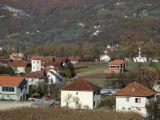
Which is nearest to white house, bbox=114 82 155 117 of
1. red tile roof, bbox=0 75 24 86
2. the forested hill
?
red tile roof, bbox=0 75 24 86

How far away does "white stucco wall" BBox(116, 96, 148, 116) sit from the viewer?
934 inches

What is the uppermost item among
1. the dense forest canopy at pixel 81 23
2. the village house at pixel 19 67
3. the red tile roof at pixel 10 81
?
the dense forest canopy at pixel 81 23

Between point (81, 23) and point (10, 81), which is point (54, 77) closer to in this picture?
point (10, 81)

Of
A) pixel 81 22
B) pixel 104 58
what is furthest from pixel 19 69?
pixel 81 22

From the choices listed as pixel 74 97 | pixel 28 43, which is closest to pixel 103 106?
pixel 74 97

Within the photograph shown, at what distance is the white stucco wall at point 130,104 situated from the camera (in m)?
23.7

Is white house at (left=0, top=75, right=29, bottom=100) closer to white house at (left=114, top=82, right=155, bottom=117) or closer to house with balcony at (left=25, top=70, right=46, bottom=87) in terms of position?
house with balcony at (left=25, top=70, right=46, bottom=87)

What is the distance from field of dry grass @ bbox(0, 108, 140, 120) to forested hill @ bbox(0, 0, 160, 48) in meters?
48.7

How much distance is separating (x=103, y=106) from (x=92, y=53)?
34.5 metres

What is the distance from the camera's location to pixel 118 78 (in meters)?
33.3

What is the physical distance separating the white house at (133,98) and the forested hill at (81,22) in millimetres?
46033

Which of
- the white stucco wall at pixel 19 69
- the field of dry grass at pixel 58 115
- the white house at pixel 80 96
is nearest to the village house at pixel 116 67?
the white stucco wall at pixel 19 69

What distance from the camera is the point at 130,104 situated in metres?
24.2

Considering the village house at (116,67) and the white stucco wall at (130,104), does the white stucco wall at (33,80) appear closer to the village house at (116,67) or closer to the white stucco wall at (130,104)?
the village house at (116,67)
